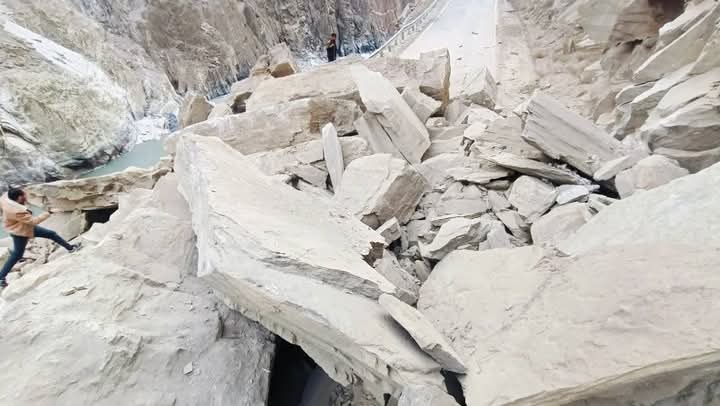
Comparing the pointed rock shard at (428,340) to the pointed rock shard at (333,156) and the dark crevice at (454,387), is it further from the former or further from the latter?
the pointed rock shard at (333,156)

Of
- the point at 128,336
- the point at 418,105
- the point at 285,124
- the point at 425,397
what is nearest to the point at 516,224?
the point at 425,397

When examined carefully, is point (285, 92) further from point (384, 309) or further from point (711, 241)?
point (711, 241)

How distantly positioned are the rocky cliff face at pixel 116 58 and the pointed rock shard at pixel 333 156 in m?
11.9

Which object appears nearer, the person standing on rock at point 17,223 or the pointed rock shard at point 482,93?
the person standing on rock at point 17,223

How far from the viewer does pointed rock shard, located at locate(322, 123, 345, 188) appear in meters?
3.18

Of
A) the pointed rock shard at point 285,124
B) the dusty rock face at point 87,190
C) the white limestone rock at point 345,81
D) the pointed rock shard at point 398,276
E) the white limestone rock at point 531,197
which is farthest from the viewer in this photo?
A: the dusty rock face at point 87,190

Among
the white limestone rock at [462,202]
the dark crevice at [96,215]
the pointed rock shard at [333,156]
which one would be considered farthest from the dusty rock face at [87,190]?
the white limestone rock at [462,202]

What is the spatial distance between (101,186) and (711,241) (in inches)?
244

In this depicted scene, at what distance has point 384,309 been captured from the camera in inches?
64.3

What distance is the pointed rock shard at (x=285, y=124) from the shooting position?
399 centimetres

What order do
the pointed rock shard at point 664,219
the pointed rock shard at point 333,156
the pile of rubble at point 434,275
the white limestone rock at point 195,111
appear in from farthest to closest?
the white limestone rock at point 195,111
the pointed rock shard at point 333,156
the pointed rock shard at point 664,219
the pile of rubble at point 434,275

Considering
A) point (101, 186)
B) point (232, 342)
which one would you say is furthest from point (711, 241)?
point (101, 186)

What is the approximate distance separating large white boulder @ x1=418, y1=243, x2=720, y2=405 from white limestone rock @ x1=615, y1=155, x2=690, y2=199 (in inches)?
35.4

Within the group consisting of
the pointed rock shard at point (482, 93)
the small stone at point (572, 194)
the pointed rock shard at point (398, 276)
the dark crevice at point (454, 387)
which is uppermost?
the pointed rock shard at point (482, 93)
